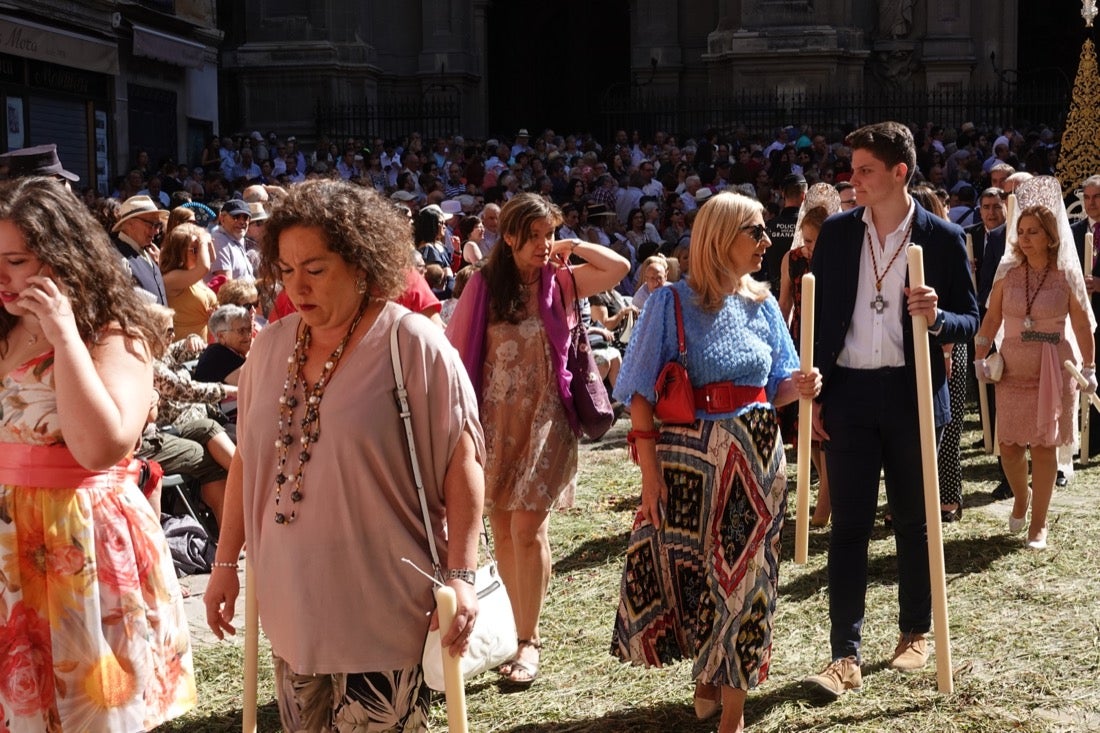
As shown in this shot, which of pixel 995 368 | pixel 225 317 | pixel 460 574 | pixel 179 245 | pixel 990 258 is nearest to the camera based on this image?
pixel 460 574

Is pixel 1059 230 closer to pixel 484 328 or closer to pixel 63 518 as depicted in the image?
pixel 484 328

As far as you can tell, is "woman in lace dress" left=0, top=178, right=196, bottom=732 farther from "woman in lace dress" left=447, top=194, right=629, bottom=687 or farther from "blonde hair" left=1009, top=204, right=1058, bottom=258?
"blonde hair" left=1009, top=204, right=1058, bottom=258

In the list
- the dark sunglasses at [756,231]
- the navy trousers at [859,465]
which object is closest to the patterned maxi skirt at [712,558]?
the navy trousers at [859,465]

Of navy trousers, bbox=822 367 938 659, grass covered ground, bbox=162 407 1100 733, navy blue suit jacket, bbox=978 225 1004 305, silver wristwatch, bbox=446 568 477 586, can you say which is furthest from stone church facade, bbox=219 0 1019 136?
silver wristwatch, bbox=446 568 477 586

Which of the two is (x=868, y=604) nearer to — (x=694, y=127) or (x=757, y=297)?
(x=757, y=297)

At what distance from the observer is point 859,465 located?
5.75 metres

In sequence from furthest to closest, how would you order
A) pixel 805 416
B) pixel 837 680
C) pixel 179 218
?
pixel 179 218 → pixel 837 680 → pixel 805 416

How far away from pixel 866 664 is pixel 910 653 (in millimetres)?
207

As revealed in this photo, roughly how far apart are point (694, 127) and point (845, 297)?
24.6m

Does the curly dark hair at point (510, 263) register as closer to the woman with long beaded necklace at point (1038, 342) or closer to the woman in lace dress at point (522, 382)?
the woman in lace dress at point (522, 382)

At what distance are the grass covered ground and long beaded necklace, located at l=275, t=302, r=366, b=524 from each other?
2.21 m

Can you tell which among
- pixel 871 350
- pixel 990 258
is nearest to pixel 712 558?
pixel 871 350

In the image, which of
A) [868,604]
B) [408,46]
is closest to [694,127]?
[408,46]

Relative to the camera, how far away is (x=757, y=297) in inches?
213
